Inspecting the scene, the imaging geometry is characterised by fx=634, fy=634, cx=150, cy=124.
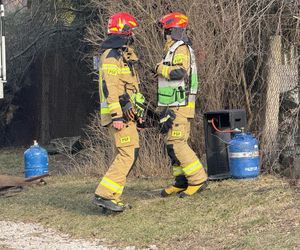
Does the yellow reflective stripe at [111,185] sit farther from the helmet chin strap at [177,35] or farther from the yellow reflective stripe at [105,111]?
the helmet chin strap at [177,35]

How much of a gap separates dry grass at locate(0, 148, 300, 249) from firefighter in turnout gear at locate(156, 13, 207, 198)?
44 cm

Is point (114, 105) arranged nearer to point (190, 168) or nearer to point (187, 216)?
point (190, 168)

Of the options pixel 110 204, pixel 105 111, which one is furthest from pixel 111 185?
pixel 105 111

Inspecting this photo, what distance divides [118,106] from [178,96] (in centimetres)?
90

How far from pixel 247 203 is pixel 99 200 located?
1713 mm

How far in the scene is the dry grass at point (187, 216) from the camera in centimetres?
628

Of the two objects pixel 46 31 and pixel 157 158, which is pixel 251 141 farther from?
pixel 46 31

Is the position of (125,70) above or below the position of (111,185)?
above

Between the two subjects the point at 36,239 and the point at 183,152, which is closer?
the point at 36,239

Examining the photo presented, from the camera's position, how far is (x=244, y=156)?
8484 mm

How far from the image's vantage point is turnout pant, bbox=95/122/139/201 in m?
7.32

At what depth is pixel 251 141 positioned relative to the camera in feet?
28.0

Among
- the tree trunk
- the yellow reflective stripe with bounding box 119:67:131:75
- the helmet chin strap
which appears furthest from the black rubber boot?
the tree trunk

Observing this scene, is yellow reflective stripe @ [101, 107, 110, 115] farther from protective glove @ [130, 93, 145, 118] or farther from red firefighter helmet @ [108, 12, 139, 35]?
red firefighter helmet @ [108, 12, 139, 35]
